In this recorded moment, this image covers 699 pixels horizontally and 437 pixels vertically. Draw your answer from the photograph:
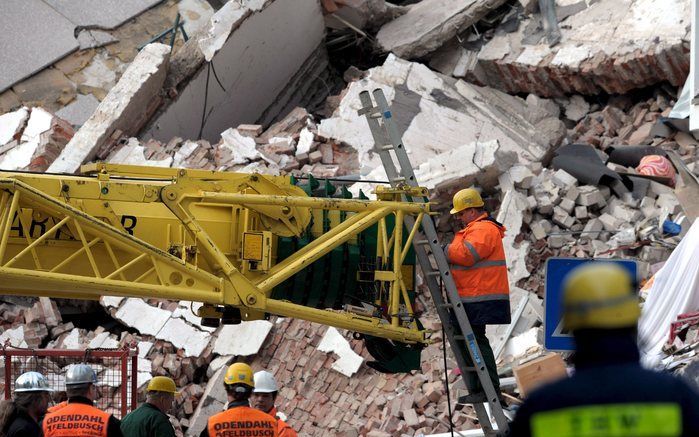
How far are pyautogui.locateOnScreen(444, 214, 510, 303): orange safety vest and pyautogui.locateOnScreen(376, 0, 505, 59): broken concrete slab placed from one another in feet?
25.1

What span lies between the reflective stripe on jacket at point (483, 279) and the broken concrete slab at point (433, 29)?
25.2 feet

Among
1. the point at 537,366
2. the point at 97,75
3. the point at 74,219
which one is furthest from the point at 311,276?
the point at 97,75

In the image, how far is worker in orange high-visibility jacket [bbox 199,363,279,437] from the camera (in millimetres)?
5945

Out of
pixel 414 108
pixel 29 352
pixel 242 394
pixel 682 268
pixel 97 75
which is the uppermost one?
pixel 97 75

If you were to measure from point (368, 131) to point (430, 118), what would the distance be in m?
0.79

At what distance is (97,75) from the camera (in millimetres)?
13875

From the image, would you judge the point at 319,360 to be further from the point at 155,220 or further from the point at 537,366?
the point at 155,220

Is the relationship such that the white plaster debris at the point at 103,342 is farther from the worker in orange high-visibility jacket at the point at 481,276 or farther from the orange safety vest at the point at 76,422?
the orange safety vest at the point at 76,422

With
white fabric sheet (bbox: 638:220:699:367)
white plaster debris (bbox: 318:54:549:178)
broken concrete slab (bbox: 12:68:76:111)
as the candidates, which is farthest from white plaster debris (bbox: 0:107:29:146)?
white fabric sheet (bbox: 638:220:699:367)

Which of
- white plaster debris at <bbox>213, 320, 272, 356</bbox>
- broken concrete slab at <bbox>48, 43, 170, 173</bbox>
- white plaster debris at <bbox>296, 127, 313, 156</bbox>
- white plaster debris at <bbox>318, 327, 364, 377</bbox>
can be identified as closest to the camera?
white plaster debris at <bbox>318, 327, 364, 377</bbox>

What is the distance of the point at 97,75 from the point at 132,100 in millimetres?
1610

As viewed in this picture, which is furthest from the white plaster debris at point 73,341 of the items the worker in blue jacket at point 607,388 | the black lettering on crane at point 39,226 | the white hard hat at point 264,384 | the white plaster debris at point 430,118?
the worker in blue jacket at point 607,388

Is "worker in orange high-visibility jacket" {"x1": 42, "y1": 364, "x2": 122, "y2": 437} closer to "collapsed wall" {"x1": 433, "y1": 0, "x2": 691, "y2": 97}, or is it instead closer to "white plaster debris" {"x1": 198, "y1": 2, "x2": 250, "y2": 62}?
"white plaster debris" {"x1": 198, "y1": 2, "x2": 250, "y2": 62}

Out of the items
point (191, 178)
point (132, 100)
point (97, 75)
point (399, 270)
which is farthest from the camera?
point (97, 75)
